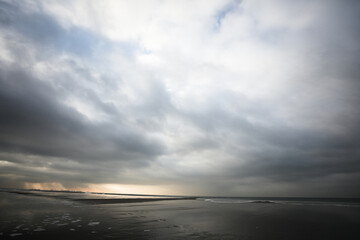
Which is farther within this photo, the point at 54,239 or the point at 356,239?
the point at 356,239

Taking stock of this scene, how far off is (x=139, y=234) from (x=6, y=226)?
1085 centimetres

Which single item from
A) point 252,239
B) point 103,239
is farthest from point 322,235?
point 103,239

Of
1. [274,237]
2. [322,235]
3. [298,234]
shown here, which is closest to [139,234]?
[274,237]

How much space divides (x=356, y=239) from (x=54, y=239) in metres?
22.2

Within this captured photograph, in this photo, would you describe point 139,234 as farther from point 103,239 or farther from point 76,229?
point 76,229

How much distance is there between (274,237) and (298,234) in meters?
2.97

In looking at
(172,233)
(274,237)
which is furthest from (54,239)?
(274,237)

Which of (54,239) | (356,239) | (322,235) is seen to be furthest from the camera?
(322,235)

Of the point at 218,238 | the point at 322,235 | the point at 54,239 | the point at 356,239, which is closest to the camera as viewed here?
the point at 54,239

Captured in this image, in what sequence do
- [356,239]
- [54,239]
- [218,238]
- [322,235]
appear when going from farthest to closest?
1. [322,235]
2. [356,239]
3. [218,238]
4. [54,239]

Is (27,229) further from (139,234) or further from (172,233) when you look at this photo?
(172,233)

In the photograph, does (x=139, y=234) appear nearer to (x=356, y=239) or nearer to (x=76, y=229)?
(x=76, y=229)

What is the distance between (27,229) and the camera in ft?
47.0

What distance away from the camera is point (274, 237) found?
14.4 meters
